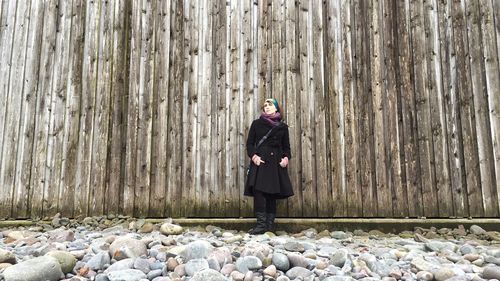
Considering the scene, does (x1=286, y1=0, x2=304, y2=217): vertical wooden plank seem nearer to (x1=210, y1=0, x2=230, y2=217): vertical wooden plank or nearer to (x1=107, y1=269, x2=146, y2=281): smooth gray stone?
(x1=210, y1=0, x2=230, y2=217): vertical wooden plank

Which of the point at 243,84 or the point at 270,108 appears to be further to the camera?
the point at 243,84

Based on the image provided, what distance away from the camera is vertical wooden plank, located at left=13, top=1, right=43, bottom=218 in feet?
17.5

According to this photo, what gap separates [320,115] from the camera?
5.28 m

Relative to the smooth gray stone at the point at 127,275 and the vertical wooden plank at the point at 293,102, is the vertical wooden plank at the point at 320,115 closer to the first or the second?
the vertical wooden plank at the point at 293,102

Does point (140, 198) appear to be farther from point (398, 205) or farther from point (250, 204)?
point (398, 205)

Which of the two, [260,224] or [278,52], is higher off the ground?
[278,52]

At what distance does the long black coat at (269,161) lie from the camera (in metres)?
4.72

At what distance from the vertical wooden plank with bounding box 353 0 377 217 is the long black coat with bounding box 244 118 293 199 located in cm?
99

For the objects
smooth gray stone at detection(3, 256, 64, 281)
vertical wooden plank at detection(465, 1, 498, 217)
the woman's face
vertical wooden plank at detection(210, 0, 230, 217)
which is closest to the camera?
smooth gray stone at detection(3, 256, 64, 281)

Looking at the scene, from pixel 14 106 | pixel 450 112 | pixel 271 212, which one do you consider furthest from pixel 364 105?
pixel 14 106

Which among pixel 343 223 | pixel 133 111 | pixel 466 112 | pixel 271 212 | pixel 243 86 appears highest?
pixel 243 86

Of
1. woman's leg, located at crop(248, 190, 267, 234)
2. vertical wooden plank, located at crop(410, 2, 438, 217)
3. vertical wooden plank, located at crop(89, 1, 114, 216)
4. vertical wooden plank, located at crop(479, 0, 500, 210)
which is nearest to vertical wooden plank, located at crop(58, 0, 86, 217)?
vertical wooden plank, located at crop(89, 1, 114, 216)

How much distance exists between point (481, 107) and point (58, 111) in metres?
5.42

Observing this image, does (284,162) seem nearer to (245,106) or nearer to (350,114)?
(245,106)
